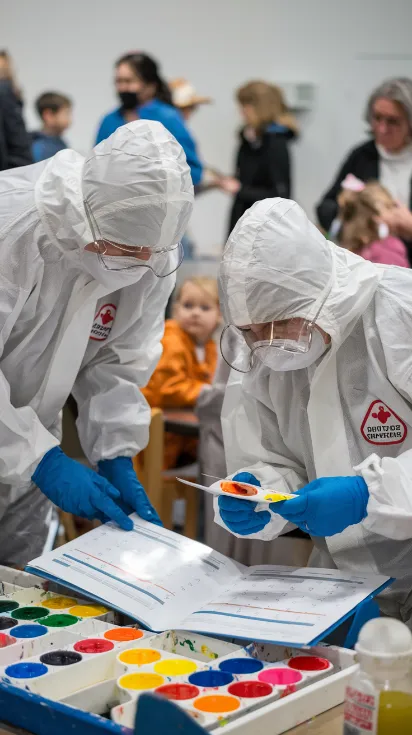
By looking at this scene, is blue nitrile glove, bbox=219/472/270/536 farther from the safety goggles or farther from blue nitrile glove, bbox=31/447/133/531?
the safety goggles

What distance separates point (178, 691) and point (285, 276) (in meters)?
0.76

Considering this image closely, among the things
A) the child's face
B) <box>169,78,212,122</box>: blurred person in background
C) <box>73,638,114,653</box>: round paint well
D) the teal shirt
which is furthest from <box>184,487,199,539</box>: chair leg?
<box>169,78,212,122</box>: blurred person in background

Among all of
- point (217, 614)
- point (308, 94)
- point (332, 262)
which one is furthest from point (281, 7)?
point (217, 614)

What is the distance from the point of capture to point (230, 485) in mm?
1710

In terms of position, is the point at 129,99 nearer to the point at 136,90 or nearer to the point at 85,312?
the point at 136,90

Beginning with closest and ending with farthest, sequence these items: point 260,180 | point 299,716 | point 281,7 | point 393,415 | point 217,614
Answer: point 299,716, point 217,614, point 393,415, point 260,180, point 281,7

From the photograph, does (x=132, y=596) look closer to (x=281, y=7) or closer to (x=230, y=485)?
(x=230, y=485)

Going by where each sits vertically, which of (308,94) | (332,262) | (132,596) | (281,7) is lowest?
(132,596)

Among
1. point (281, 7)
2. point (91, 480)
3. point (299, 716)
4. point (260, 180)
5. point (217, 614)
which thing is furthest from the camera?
point (281, 7)

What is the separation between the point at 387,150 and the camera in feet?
14.0

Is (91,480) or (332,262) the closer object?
(332,262)

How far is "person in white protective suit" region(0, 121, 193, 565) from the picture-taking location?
1.87 metres

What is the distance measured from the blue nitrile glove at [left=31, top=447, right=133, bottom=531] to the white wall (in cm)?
574

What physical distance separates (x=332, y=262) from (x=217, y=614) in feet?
2.27
